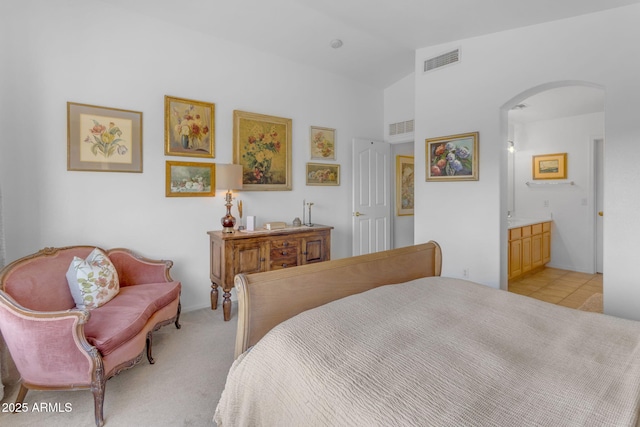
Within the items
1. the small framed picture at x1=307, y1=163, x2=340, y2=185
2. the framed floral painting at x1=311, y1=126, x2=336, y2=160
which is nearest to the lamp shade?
the small framed picture at x1=307, y1=163, x2=340, y2=185

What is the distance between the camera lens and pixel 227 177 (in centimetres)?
348

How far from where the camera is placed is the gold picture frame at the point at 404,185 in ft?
19.1

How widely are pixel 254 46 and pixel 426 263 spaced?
3.22m

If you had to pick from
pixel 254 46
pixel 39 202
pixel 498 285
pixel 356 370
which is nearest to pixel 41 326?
pixel 39 202

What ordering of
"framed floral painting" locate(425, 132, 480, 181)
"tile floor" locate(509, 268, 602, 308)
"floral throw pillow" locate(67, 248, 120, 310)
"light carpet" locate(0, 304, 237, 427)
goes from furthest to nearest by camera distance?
"tile floor" locate(509, 268, 602, 308), "framed floral painting" locate(425, 132, 480, 181), "floral throw pillow" locate(67, 248, 120, 310), "light carpet" locate(0, 304, 237, 427)

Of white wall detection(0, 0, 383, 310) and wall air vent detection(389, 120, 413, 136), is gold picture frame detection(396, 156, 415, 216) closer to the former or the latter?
wall air vent detection(389, 120, 413, 136)

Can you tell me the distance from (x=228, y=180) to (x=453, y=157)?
2631 mm

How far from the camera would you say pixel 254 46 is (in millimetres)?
3959

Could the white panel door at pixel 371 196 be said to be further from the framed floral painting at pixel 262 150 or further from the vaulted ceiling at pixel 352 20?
the vaulted ceiling at pixel 352 20

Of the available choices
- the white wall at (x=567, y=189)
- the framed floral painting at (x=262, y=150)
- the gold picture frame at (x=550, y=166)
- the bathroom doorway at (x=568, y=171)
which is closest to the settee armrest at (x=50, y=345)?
the framed floral painting at (x=262, y=150)

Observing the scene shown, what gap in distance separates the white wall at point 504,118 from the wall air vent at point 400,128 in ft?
2.60

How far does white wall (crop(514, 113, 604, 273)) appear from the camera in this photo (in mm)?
5223

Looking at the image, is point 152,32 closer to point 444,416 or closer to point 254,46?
point 254,46

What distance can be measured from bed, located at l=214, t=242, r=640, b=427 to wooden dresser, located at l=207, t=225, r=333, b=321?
5.51ft
